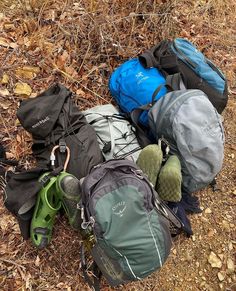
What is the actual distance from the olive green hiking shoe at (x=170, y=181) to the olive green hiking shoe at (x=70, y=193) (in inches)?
20.9

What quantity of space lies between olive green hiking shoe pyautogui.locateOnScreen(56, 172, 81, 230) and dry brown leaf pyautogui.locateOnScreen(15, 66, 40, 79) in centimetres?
99

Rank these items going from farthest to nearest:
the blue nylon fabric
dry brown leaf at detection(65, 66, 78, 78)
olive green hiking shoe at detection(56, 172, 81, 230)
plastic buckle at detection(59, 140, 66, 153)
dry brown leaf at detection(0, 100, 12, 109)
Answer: dry brown leaf at detection(65, 66, 78, 78) → the blue nylon fabric → dry brown leaf at detection(0, 100, 12, 109) → plastic buckle at detection(59, 140, 66, 153) → olive green hiking shoe at detection(56, 172, 81, 230)

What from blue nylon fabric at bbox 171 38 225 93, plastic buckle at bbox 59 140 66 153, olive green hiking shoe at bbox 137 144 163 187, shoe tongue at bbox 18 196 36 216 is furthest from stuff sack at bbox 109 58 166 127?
shoe tongue at bbox 18 196 36 216

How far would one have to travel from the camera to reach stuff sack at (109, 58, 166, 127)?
2.70 m

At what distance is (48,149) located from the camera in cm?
246

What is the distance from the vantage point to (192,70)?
2.82m

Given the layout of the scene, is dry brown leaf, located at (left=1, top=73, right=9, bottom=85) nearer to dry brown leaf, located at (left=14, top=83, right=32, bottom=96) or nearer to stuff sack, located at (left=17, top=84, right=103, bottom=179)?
dry brown leaf, located at (left=14, top=83, right=32, bottom=96)

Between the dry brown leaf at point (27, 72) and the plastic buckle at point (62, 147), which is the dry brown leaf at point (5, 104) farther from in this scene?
the plastic buckle at point (62, 147)

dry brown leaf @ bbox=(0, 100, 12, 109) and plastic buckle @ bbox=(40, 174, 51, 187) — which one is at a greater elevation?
dry brown leaf @ bbox=(0, 100, 12, 109)

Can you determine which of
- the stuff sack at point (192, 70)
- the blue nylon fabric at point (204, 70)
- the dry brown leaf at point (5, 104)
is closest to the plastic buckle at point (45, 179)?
the dry brown leaf at point (5, 104)

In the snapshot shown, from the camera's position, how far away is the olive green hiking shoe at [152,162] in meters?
2.32

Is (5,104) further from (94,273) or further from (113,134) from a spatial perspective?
(94,273)

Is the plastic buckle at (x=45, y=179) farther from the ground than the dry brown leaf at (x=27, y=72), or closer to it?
closer to it

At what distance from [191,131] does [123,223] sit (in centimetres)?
82
